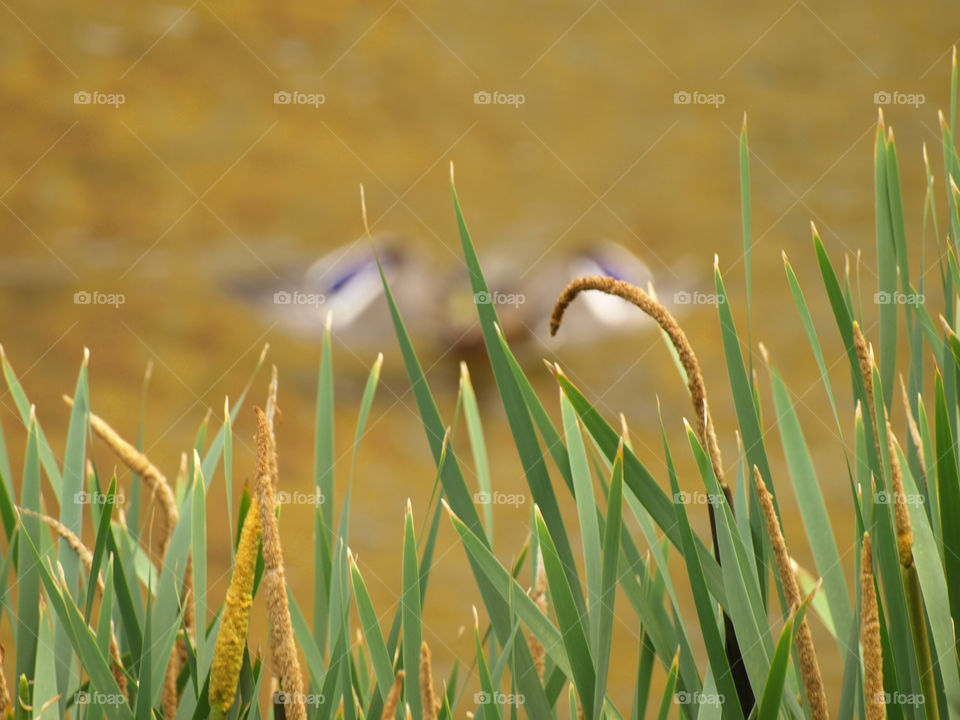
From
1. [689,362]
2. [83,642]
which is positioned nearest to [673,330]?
[689,362]

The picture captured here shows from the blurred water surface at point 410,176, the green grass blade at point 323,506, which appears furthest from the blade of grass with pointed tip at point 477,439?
the blurred water surface at point 410,176

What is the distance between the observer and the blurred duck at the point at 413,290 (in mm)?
807

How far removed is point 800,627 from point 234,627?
10cm

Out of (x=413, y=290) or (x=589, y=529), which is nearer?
(x=589, y=529)

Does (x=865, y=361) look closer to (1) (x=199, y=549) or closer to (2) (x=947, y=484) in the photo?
(2) (x=947, y=484)

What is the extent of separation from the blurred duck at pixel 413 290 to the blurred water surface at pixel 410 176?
0.04 ft

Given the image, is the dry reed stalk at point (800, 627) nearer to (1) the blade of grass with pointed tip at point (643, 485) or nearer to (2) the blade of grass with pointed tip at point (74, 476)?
(1) the blade of grass with pointed tip at point (643, 485)

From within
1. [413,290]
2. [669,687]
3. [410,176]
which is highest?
[410,176]

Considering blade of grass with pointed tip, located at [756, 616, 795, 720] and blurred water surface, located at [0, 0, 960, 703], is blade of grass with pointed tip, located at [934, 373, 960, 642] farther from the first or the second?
blurred water surface, located at [0, 0, 960, 703]

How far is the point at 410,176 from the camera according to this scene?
0.84 meters

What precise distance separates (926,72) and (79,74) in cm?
81

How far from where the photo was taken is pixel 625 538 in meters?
0.17

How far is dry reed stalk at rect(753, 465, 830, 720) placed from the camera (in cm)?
15

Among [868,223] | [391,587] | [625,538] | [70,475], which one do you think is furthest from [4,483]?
[868,223]
